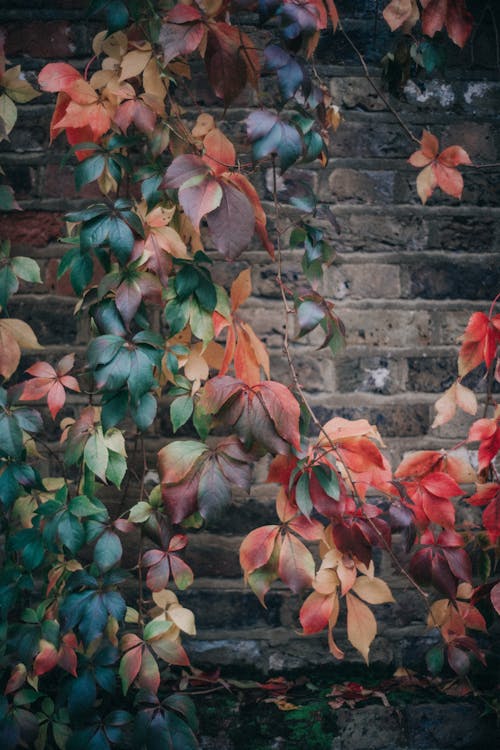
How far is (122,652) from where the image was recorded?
1.25 m

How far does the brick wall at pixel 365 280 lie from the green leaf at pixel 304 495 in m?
0.38

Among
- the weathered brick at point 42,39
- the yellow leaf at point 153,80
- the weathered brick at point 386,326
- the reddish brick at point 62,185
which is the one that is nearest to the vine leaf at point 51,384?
the reddish brick at point 62,185

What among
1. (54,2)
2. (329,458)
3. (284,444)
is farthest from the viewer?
(54,2)

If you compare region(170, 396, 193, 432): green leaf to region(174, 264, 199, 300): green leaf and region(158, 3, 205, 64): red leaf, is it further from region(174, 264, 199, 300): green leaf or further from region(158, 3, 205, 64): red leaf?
region(158, 3, 205, 64): red leaf

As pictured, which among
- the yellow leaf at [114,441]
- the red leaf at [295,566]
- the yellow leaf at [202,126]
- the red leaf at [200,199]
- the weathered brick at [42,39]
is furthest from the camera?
the weathered brick at [42,39]

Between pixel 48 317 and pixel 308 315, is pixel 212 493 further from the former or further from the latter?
pixel 48 317

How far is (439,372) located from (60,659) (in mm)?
1076

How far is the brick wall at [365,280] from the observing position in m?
1.49

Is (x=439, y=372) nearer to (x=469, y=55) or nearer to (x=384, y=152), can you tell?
(x=384, y=152)

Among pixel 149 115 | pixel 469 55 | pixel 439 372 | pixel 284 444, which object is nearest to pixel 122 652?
pixel 284 444

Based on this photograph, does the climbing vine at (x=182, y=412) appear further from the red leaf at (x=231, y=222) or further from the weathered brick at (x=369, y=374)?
the weathered brick at (x=369, y=374)

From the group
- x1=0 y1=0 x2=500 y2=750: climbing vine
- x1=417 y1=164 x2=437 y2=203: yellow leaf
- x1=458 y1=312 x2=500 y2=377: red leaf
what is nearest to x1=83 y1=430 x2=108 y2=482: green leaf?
x1=0 y1=0 x2=500 y2=750: climbing vine

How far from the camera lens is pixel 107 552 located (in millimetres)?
1167

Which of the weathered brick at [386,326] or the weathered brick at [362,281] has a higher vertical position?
the weathered brick at [362,281]
